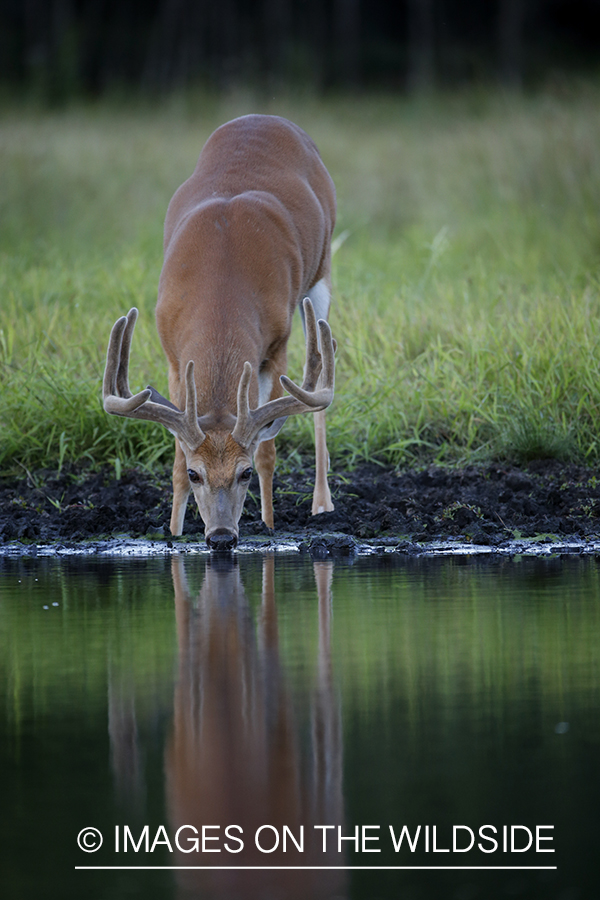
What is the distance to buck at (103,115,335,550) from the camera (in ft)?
19.1

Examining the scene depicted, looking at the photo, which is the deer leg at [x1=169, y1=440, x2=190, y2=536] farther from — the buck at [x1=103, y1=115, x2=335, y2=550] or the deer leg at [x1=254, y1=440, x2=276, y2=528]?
the deer leg at [x1=254, y1=440, x2=276, y2=528]

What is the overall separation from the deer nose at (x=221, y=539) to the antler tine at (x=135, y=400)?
14.8 inches

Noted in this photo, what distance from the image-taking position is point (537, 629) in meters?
4.21

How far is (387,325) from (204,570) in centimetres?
400

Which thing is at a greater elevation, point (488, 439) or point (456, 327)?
point (456, 327)

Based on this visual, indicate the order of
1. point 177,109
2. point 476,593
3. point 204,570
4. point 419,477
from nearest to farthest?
point 476,593 → point 204,570 → point 419,477 → point 177,109

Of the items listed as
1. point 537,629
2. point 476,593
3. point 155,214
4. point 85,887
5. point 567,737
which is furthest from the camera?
point 155,214

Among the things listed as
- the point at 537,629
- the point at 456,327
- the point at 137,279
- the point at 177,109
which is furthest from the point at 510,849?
the point at 177,109

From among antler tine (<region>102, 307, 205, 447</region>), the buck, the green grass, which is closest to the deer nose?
the buck

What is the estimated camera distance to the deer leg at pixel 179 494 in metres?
6.40

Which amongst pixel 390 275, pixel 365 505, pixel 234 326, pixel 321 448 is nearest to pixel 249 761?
pixel 234 326

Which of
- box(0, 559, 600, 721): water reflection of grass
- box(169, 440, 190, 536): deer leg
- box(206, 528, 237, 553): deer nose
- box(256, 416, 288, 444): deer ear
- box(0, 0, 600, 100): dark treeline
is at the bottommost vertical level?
box(0, 559, 600, 721): water reflection of grass

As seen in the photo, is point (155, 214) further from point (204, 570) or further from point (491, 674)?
point (491, 674)

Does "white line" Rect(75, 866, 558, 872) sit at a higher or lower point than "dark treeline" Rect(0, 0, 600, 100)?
lower
